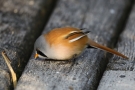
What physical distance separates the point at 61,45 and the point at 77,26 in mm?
687

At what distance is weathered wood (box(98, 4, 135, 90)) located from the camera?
3.32m

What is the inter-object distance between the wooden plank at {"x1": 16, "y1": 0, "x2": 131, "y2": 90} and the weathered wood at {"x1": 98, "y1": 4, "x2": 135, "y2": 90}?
0.10 metres

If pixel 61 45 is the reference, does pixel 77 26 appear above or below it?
below

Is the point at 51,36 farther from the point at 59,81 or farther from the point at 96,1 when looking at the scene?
the point at 96,1

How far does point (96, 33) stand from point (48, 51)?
0.68 m

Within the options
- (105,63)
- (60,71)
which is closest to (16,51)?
(60,71)

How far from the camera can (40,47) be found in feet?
12.7

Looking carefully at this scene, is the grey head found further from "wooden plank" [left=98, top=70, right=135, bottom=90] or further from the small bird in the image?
"wooden plank" [left=98, top=70, right=135, bottom=90]

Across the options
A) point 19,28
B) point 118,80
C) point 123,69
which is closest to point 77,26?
point 19,28

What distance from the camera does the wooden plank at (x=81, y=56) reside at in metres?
3.36

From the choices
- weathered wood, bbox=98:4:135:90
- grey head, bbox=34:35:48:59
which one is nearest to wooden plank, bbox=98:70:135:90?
weathered wood, bbox=98:4:135:90

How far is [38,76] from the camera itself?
3.46 metres

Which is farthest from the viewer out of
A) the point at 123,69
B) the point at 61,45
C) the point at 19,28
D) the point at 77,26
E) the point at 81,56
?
the point at 77,26

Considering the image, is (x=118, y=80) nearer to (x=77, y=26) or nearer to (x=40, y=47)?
(x=40, y=47)
